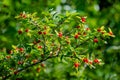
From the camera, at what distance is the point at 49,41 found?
12.7ft

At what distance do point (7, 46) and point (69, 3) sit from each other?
163 centimetres

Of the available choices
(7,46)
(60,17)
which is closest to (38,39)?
(60,17)

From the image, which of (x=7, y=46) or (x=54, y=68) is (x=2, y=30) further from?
(x=54, y=68)

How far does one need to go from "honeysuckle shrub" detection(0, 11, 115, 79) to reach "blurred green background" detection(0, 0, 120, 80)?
1.59 metres

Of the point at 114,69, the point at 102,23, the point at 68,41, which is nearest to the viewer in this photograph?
the point at 68,41

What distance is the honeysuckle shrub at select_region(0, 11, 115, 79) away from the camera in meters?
3.75

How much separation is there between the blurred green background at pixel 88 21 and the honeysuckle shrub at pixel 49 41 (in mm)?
1586

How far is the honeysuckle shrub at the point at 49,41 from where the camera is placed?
148 inches

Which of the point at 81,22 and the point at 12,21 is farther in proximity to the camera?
the point at 12,21

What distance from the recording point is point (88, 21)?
649 cm

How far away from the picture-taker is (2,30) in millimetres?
6496

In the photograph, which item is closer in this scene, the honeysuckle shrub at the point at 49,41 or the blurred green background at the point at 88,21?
the honeysuckle shrub at the point at 49,41

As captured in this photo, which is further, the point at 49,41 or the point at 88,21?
the point at 88,21

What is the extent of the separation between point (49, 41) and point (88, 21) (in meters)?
2.70
